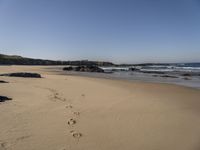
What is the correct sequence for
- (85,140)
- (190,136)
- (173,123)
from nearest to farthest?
(85,140) < (190,136) < (173,123)

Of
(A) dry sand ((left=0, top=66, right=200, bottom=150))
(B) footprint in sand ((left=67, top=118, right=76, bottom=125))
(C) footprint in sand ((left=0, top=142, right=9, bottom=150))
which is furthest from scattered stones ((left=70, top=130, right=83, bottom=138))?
(C) footprint in sand ((left=0, top=142, right=9, bottom=150))

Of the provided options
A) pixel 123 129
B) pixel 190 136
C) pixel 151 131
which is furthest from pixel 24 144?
pixel 190 136

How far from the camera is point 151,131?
4.94 meters

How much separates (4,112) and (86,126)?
2098mm

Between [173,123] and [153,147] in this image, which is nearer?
[153,147]

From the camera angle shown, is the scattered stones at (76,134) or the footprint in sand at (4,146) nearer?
the footprint in sand at (4,146)

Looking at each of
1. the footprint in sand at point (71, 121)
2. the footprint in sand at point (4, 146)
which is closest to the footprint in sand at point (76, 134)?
the footprint in sand at point (71, 121)

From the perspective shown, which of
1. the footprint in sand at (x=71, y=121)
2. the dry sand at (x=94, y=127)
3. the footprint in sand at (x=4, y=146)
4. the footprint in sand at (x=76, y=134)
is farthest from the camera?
the footprint in sand at (x=71, y=121)

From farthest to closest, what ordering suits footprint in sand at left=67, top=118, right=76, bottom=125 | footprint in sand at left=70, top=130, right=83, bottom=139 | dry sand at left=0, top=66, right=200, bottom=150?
1. footprint in sand at left=67, top=118, right=76, bottom=125
2. footprint in sand at left=70, top=130, right=83, bottom=139
3. dry sand at left=0, top=66, right=200, bottom=150

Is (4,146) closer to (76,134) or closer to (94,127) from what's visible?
(76,134)

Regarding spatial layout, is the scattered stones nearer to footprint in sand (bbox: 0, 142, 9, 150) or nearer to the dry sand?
the dry sand

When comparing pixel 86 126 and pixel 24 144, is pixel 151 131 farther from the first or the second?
pixel 24 144

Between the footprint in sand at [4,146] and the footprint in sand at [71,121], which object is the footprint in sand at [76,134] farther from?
the footprint in sand at [4,146]

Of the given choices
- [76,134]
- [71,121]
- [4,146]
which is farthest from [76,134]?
[4,146]
